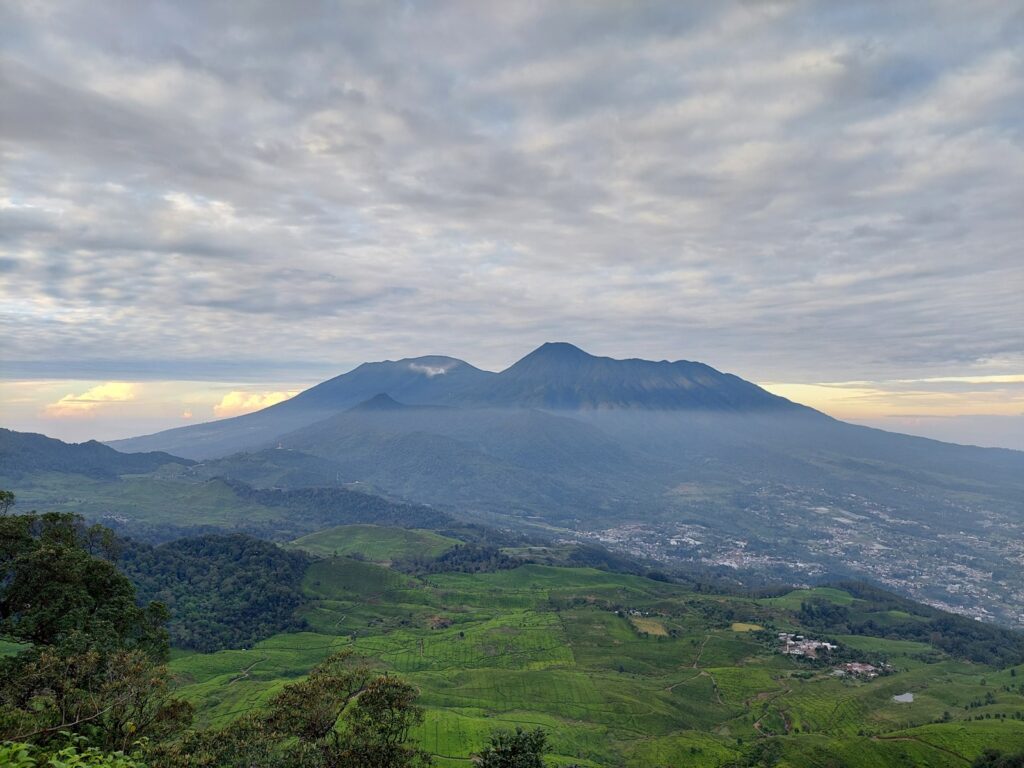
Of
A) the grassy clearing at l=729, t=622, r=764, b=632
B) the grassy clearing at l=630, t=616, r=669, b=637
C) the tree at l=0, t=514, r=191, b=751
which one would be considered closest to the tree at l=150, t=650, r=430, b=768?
the tree at l=0, t=514, r=191, b=751

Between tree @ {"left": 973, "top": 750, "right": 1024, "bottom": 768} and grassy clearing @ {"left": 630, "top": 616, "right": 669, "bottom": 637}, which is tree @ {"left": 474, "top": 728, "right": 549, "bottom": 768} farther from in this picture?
grassy clearing @ {"left": 630, "top": 616, "right": 669, "bottom": 637}

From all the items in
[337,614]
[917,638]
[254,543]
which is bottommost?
[917,638]

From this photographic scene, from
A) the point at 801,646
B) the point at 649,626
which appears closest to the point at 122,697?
the point at 649,626

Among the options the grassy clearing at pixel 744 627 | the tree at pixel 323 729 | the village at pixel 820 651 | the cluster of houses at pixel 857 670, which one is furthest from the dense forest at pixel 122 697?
the grassy clearing at pixel 744 627

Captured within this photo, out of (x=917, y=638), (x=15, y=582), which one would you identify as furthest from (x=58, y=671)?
(x=917, y=638)

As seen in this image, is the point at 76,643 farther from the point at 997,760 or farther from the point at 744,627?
the point at 744,627

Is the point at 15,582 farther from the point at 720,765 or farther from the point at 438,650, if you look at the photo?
the point at 438,650
